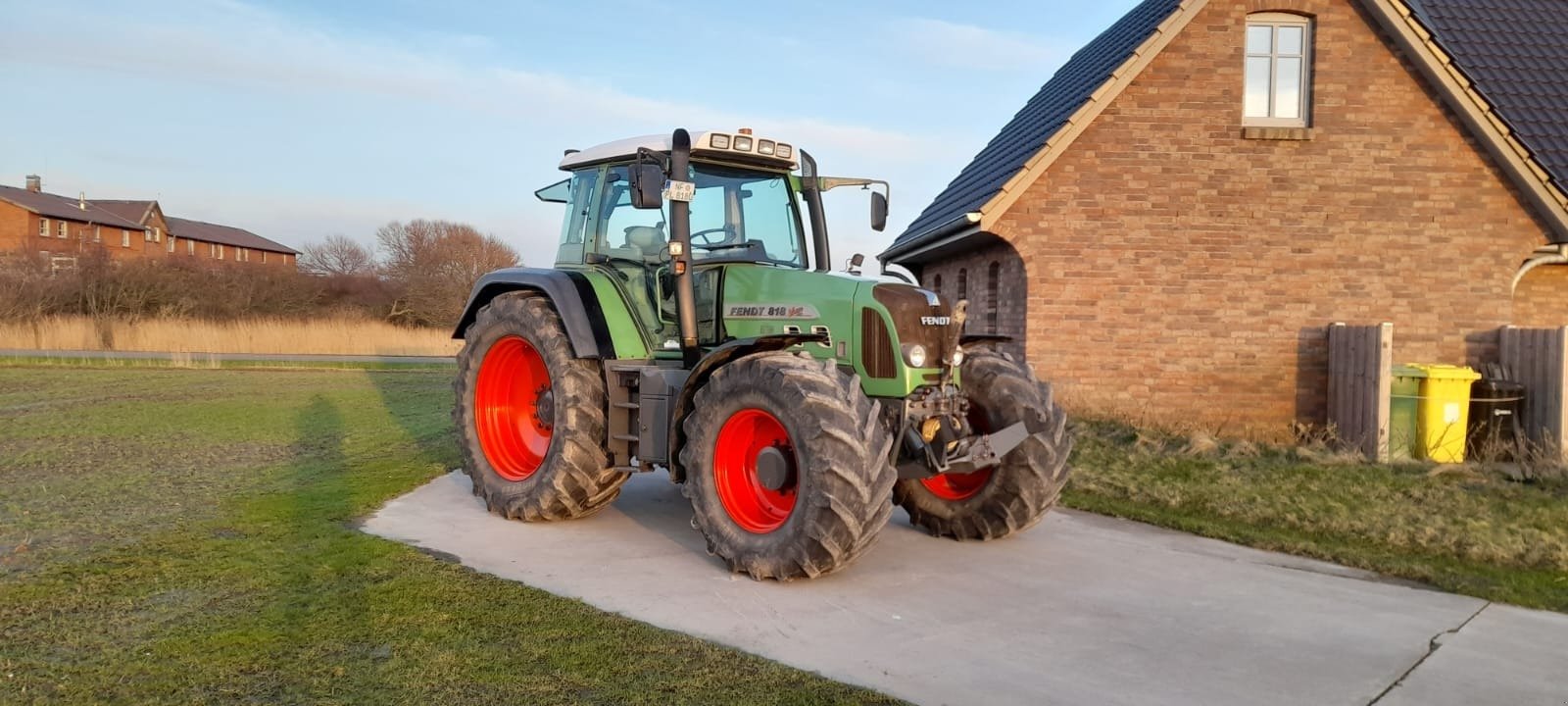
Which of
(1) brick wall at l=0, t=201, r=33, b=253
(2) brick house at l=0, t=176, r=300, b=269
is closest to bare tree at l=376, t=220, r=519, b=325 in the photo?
(2) brick house at l=0, t=176, r=300, b=269

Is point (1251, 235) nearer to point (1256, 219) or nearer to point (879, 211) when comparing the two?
point (1256, 219)

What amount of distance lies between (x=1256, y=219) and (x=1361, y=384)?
212 cm

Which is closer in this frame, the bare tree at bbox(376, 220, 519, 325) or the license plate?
the license plate

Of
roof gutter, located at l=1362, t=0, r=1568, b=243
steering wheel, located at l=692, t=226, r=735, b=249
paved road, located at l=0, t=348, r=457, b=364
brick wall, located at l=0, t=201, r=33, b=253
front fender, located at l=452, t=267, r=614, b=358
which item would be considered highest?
brick wall, located at l=0, t=201, r=33, b=253

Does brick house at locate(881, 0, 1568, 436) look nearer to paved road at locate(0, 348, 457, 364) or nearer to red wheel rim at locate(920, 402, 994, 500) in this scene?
red wheel rim at locate(920, 402, 994, 500)

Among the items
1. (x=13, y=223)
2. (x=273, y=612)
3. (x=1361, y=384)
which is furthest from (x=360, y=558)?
(x=13, y=223)

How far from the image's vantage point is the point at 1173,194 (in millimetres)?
12328

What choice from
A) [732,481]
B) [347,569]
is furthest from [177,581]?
[732,481]

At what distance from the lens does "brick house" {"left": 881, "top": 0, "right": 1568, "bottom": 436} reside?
39.9 ft

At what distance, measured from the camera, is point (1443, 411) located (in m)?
Answer: 11.2

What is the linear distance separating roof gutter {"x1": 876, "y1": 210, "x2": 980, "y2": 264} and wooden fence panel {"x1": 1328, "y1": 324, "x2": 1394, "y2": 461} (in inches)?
161

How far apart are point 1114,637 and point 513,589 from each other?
9.33ft

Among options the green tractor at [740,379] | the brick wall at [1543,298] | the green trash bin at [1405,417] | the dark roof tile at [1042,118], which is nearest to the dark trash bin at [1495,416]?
the green trash bin at [1405,417]

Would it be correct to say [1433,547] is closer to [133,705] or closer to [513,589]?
[513,589]
